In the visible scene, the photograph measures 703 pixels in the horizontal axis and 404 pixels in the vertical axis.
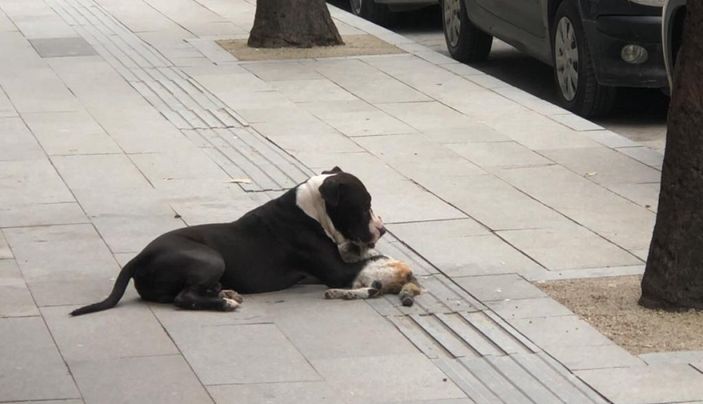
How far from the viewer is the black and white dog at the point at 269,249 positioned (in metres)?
7.18

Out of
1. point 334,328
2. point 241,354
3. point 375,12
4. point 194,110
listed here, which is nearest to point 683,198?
point 334,328

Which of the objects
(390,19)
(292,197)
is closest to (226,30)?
(390,19)

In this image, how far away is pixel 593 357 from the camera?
21.5ft

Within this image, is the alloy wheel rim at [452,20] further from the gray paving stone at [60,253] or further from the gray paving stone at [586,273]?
the gray paving stone at [586,273]

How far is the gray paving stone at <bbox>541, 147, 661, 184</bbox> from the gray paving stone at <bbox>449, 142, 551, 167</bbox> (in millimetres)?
143

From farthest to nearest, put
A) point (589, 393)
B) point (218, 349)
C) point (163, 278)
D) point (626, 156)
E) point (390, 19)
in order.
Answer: point (390, 19) < point (626, 156) < point (163, 278) < point (218, 349) < point (589, 393)

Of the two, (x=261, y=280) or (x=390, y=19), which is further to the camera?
(x=390, y=19)

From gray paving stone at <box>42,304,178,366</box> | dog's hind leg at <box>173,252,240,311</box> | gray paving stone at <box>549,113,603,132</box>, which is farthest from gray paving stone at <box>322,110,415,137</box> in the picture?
gray paving stone at <box>42,304,178,366</box>

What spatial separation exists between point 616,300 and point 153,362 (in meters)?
2.27

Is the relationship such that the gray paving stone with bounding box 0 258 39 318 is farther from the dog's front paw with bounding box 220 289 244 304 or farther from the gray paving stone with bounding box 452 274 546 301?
the gray paving stone with bounding box 452 274 546 301

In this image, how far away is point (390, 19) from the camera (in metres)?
18.2

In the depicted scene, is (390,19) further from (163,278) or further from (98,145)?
(163,278)

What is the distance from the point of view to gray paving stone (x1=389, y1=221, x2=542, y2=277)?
25.9 ft

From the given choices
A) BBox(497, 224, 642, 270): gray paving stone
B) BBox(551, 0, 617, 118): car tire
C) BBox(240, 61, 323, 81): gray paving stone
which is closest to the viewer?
BBox(497, 224, 642, 270): gray paving stone
